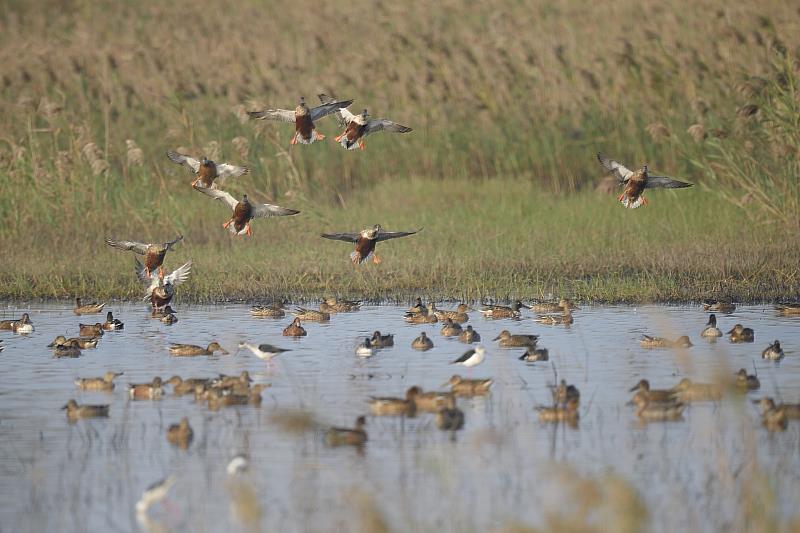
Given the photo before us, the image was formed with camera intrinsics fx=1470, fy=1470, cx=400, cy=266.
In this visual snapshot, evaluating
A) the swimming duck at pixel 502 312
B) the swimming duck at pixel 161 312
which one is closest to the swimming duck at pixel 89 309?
the swimming duck at pixel 161 312

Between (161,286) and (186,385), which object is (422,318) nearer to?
(161,286)

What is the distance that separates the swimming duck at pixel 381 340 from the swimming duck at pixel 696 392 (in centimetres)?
322

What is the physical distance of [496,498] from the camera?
7.81 metres

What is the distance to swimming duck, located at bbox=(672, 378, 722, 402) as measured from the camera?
33.7 feet

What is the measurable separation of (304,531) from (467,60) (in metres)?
18.2

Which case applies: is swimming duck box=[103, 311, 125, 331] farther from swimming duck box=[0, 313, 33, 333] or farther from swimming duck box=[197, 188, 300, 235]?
swimming duck box=[197, 188, 300, 235]

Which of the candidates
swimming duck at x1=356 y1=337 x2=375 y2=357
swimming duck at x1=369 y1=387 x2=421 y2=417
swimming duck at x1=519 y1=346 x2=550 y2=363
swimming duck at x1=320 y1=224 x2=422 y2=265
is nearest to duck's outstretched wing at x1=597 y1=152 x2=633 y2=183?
swimming duck at x1=320 y1=224 x2=422 y2=265

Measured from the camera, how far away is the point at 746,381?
10.7 metres

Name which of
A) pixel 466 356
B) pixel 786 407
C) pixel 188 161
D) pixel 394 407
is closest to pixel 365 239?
pixel 188 161

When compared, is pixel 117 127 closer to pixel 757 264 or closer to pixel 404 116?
pixel 404 116

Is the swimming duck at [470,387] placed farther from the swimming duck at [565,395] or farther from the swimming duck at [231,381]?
the swimming duck at [231,381]

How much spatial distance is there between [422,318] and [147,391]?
13.4 ft

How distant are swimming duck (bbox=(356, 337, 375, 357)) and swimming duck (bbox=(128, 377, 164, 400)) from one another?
88.8 inches

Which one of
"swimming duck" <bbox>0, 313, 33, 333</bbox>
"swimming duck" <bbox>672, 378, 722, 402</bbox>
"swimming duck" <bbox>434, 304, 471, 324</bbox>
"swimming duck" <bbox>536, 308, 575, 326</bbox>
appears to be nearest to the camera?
"swimming duck" <bbox>672, 378, 722, 402</bbox>
